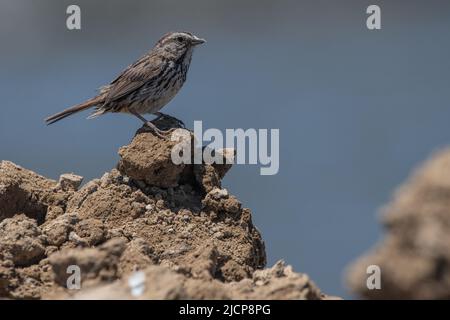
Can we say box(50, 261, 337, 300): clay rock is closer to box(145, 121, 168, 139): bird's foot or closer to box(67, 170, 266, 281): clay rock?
box(67, 170, 266, 281): clay rock

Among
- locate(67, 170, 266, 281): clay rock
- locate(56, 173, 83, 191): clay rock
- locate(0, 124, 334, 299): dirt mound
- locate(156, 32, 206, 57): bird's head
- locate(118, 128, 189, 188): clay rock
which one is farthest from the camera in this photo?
locate(156, 32, 206, 57): bird's head

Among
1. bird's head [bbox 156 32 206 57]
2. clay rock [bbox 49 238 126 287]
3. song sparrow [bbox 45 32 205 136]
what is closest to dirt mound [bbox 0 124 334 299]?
clay rock [bbox 49 238 126 287]

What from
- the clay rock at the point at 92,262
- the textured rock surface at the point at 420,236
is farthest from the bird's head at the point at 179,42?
the textured rock surface at the point at 420,236

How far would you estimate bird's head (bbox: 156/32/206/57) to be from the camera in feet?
40.4

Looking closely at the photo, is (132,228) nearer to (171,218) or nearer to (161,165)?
(171,218)

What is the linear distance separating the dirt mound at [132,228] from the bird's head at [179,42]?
224 centimetres

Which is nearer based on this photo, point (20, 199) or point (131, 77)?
point (20, 199)

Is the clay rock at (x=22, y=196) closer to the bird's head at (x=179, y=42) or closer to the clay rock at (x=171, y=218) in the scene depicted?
the clay rock at (x=171, y=218)

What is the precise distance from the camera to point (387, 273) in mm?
5562

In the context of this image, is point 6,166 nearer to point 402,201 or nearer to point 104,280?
point 104,280

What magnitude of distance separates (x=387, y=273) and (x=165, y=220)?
4292mm

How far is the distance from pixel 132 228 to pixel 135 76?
2.88 m

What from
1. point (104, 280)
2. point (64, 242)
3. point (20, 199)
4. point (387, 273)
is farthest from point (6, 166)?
point (387, 273)

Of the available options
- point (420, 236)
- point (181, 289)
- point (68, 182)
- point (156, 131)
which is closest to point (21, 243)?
point (156, 131)
